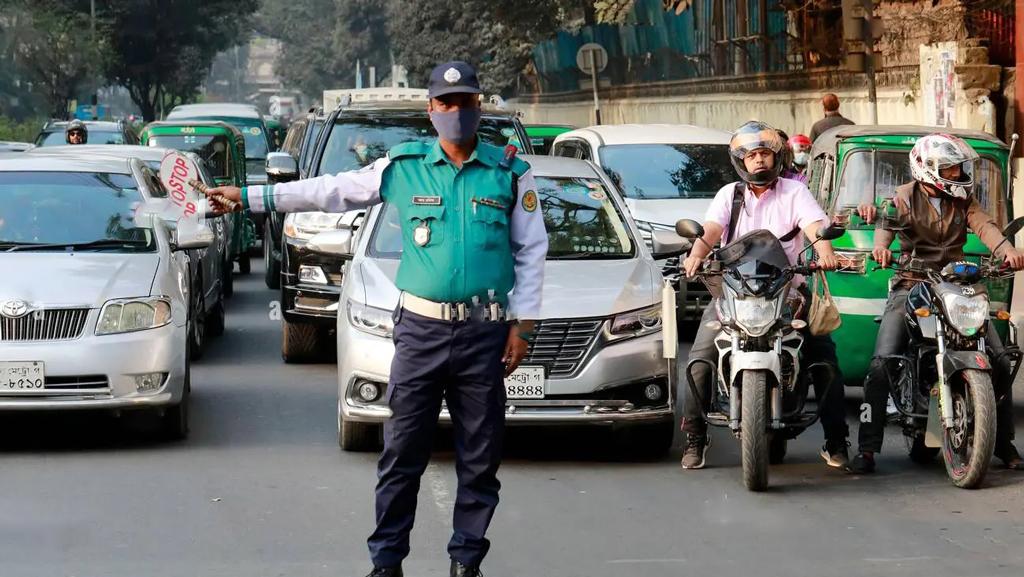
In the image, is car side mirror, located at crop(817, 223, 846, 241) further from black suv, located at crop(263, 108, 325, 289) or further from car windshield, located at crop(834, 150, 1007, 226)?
black suv, located at crop(263, 108, 325, 289)

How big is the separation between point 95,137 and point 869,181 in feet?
69.4

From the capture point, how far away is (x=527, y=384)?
9406 millimetres

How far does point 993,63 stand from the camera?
2312 cm

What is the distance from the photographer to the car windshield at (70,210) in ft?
36.1

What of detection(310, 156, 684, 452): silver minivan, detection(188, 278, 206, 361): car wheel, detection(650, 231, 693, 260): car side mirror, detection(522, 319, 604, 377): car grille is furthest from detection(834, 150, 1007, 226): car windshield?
detection(188, 278, 206, 361): car wheel

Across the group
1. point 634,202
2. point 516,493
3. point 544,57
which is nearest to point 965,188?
point 516,493

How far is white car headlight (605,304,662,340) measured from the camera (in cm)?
959

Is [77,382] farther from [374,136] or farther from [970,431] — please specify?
[374,136]

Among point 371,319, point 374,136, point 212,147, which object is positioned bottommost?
point 371,319

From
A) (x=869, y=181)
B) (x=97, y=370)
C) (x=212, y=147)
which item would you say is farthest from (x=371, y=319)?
(x=212, y=147)

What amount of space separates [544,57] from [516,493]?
49.5 meters

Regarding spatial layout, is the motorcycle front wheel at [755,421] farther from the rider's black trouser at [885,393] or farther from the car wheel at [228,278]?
the car wheel at [228,278]

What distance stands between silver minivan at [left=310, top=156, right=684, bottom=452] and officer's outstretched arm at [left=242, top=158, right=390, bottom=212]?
2890 mm

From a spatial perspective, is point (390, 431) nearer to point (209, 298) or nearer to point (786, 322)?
point (786, 322)
